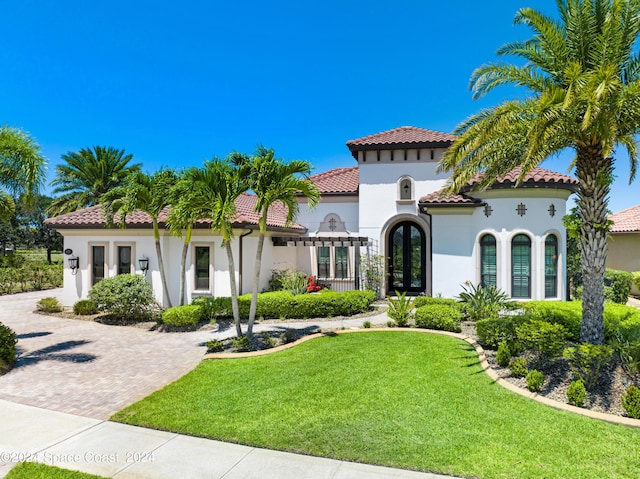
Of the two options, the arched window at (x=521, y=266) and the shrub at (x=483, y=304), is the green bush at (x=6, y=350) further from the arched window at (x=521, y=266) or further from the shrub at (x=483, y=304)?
the arched window at (x=521, y=266)

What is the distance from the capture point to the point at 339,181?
21734mm

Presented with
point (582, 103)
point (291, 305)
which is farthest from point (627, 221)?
point (291, 305)

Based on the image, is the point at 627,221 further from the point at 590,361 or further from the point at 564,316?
the point at 590,361

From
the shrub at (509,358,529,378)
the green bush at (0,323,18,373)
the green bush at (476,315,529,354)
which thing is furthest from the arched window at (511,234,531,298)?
the green bush at (0,323,18,373)

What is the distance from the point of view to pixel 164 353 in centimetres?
1090

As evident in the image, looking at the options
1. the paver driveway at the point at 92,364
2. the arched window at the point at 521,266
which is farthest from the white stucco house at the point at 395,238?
the paver driveway at the point at 92,364

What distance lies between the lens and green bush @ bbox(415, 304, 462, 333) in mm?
11977

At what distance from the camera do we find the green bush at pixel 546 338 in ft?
25.9

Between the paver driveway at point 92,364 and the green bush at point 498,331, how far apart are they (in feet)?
27.1

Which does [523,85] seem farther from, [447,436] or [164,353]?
[164,353]

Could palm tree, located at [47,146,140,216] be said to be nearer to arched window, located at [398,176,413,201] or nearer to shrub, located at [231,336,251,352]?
arched window, located at [398,176,413,201]

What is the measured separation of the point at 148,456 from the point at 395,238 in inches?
644

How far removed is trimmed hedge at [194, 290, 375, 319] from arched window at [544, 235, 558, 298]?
8.52 metres

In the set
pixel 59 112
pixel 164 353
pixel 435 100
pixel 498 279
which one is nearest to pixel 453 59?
pixel 435 100
